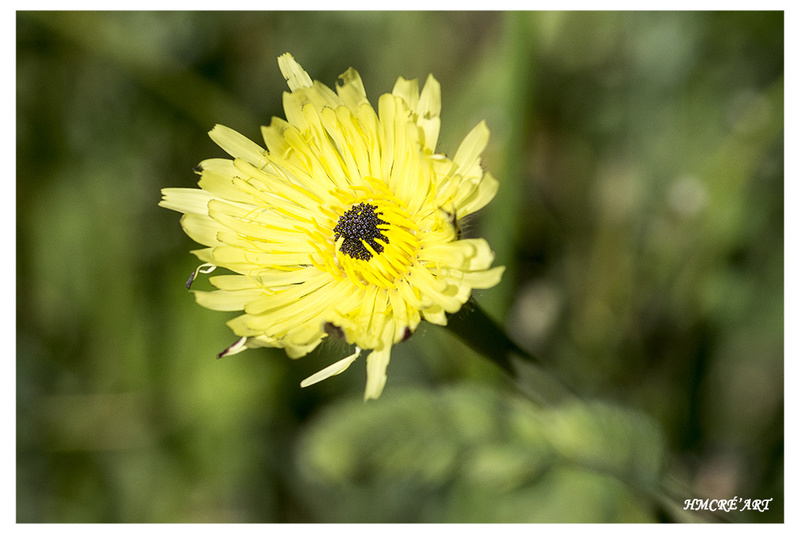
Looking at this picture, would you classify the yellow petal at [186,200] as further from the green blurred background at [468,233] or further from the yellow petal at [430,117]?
the green blurred background at [468,233]

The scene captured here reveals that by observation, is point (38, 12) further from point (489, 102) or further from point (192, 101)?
point (489, 102)

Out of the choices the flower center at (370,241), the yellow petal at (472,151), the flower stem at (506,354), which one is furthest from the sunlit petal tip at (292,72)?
the flower stem at (506,354)

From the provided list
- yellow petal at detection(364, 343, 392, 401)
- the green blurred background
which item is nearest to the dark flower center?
yellow petal at detection(364, 343, 392, 401)

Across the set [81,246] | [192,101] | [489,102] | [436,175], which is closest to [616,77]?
[489,102]

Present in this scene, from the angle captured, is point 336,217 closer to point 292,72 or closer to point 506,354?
point 292,72

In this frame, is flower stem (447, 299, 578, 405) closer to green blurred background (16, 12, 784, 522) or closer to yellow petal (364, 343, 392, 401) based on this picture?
yellow petal (364, 343, 392, 401)
